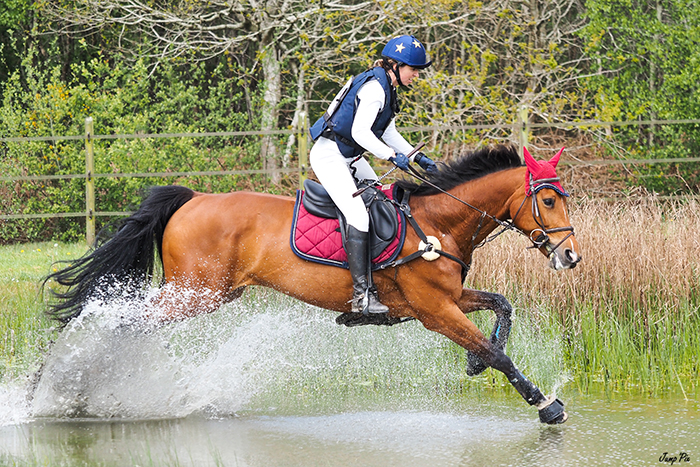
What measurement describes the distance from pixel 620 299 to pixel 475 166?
2010 millimetres

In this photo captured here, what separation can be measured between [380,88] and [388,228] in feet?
2.77

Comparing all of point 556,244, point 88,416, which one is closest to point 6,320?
point 88,416

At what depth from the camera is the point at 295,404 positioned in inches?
231

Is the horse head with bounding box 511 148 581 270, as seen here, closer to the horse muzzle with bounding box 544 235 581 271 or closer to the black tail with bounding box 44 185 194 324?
the horse muzzle with bounding box 544 235 581 271

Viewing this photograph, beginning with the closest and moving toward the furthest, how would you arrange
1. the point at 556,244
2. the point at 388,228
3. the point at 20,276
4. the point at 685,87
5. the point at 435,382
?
the point at 556,244, the point at 388,228, the point at 435,382, the point at 20,276, the point at 685,87

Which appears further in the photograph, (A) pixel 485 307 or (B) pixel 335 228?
(A) pixel 485 307

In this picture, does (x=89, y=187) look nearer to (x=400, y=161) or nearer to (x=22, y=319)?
(x=22, y=319)

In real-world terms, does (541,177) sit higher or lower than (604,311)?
higher

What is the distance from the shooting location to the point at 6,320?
7.22 metres

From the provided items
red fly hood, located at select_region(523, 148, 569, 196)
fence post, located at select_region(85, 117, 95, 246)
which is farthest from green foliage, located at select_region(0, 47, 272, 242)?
red fly hood, located at select_region(523, 148, 569, 196)

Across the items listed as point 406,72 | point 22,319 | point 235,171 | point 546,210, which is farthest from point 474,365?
point 235,171

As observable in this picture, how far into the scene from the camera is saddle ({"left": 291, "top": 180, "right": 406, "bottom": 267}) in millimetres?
5367

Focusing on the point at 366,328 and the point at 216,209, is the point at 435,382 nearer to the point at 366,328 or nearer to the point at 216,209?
the point at 366,328

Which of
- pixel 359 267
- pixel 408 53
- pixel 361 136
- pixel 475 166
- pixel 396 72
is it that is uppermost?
pixel 408 53
